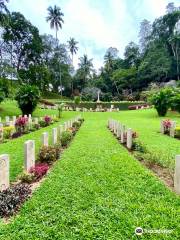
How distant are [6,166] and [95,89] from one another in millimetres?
62484

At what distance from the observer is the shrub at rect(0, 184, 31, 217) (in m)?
5.14

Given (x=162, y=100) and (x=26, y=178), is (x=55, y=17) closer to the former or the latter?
(x=162, y=100)

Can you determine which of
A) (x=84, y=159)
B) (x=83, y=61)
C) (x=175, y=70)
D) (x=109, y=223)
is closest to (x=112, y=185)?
(x=109, y=223)

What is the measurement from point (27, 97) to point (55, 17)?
35.5m

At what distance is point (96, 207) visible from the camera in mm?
5246

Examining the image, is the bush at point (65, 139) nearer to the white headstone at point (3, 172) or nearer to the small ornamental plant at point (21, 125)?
the small ornamental plant at point (21, 125)

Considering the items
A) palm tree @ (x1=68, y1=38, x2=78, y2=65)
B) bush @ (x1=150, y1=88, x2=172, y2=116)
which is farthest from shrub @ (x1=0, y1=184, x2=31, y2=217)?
palm tree @ (x1=68, y1=38, x2=78, y2=65)

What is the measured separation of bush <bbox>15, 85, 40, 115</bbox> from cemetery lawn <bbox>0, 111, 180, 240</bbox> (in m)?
24.1

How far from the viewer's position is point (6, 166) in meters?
6.35

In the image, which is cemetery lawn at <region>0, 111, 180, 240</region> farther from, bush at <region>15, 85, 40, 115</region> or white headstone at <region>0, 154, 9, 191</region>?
bush at <region>15, 85, 40, 115</region>

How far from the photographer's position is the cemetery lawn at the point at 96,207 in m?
4.38

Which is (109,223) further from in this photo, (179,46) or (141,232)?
(179,46)

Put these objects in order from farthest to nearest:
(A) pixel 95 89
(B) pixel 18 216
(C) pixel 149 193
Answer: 1. (A) pixel 95 89
2. (C) pixel 149 193
3. (B) pixel 18 216

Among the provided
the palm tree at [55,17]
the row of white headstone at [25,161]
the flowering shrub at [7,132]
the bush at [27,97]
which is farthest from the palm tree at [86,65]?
the row of white headstone at [25,161]
